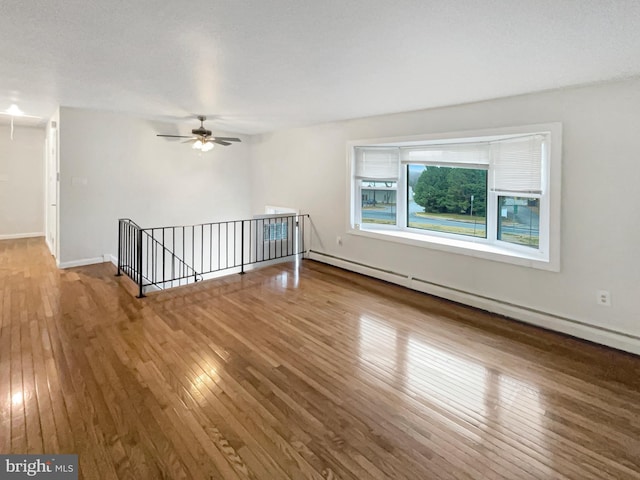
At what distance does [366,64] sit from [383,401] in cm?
268

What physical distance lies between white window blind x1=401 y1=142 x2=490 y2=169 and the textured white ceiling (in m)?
0.77

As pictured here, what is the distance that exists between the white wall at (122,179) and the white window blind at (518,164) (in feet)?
17.4

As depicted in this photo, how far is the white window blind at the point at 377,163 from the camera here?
17.5 feet

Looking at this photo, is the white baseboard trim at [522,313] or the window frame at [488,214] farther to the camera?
the window frame at [488,214]

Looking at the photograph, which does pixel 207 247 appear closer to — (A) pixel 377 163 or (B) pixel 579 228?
(A) pixel 377 163

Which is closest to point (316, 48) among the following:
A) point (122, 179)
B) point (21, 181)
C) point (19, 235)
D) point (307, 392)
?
point (307, 392)

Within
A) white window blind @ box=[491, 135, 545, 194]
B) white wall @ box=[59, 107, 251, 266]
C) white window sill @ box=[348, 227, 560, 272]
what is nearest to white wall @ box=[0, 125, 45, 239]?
white wall @ box=[59, 107, 251, 266]

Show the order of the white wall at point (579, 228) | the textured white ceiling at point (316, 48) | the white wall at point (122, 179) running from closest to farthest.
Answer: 1. the textured white ceiling at point (316, 48)
2. the white wall at point (579, 228)
3. the white wall at point (122, 179)

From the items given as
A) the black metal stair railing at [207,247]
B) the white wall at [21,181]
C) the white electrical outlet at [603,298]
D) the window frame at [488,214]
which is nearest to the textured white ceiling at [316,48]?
the window frame at [488,214]

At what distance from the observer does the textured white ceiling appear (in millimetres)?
2000

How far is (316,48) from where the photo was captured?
256 cm

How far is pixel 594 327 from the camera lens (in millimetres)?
3277

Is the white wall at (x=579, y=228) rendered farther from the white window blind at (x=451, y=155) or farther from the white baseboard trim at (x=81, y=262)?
the white baseboard trim at (x=81, y=262)

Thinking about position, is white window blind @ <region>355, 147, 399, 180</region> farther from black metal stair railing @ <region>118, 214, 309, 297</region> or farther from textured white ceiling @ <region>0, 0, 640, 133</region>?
black metal stair railing @ <region>118, 214, 309, 297</region>
